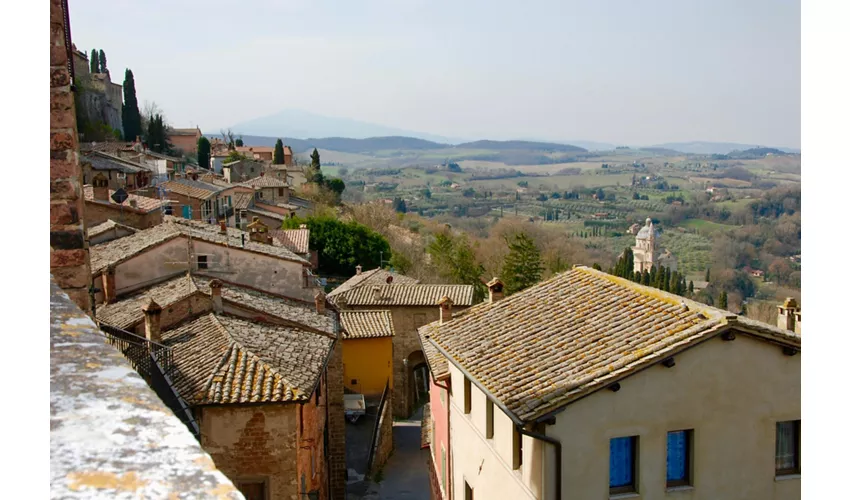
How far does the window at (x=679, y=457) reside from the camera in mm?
8281

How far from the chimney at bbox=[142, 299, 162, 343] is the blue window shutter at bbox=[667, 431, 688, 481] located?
7.66 meters

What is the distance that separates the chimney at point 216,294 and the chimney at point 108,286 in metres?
2.43

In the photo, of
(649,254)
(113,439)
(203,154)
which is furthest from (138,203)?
(203,154)

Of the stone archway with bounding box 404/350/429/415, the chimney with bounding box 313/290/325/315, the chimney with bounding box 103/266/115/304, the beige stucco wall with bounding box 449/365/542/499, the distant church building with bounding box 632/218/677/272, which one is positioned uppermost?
the chimney with bounding box 103/266/115/304

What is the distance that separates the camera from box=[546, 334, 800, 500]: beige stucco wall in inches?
314

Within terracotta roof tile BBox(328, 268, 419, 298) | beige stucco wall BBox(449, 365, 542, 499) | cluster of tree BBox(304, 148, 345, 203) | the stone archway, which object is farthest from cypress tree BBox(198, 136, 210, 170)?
beige stucco wall BBox(449, 365, 542, 499)

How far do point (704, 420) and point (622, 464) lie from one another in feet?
3.22

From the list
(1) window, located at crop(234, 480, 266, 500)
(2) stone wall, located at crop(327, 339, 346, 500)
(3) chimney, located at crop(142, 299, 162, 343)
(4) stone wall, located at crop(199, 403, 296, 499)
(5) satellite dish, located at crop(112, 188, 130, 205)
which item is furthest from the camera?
(5) satellite dish, located at crop(112, 188, 130, 205)

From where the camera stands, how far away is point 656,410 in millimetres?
8133

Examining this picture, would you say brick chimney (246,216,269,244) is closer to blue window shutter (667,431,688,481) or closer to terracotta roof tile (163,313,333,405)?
terracotta roof tile (163,313,333,405)

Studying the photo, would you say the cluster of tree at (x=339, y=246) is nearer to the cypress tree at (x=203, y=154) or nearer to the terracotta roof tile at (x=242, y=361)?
the terracotta roof tile at (x=242, y=361)

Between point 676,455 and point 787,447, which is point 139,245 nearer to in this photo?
point 676,455

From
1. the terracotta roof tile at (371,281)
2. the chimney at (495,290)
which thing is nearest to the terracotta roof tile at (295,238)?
the terracotta roof tile at (371,281)

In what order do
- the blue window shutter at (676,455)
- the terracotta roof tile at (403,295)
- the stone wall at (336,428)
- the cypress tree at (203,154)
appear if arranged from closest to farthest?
the blue window shutter at (676,455), the stone wall at (336,428), the terracotta roof tile at (403,295), the cypress tree at (203,154)
